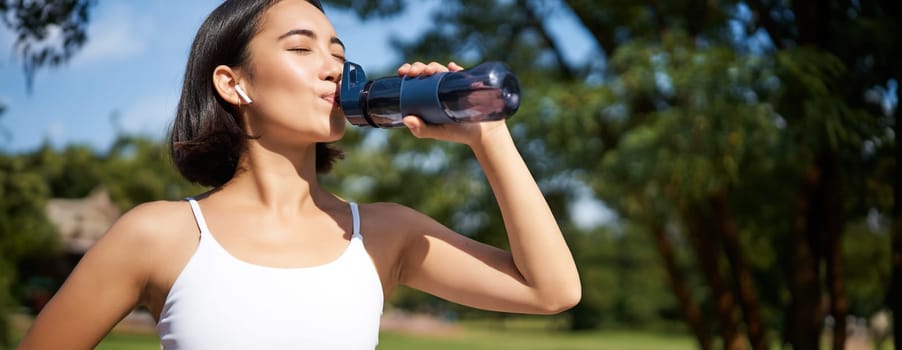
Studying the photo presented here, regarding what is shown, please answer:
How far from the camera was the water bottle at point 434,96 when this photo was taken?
152 centimetres

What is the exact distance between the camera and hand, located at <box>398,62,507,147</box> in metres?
1.63

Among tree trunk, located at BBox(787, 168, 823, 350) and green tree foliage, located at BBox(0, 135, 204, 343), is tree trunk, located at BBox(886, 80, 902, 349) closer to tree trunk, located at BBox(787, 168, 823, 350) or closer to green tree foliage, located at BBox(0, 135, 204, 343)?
tree trunk, located at BBox(787, 168, 823, 350)

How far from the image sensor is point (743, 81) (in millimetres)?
6562

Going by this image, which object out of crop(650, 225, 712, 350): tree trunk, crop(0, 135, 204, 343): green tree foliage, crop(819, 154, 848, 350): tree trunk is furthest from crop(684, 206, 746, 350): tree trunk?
crop(0, 135, 204, 343): green tree foliage

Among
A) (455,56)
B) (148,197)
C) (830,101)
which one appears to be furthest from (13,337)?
(148,197)

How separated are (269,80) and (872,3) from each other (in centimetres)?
546

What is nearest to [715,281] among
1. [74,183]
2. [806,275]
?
[806,275]

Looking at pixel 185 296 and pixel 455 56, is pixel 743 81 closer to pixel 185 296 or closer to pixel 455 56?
pixel 455 56

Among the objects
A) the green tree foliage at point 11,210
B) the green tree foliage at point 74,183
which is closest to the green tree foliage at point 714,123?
the green tree foliage at point 11,210

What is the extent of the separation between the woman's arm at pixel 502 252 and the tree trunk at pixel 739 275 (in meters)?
7.52

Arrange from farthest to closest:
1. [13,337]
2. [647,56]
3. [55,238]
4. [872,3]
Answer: [55,238]
[13,337]
[647,56]
[872,3]

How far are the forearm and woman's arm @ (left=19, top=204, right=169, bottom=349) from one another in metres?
0.62

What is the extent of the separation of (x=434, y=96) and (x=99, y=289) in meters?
0.67

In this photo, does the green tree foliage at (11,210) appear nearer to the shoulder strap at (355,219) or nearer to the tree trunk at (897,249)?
the tree trunk at (897,249)
